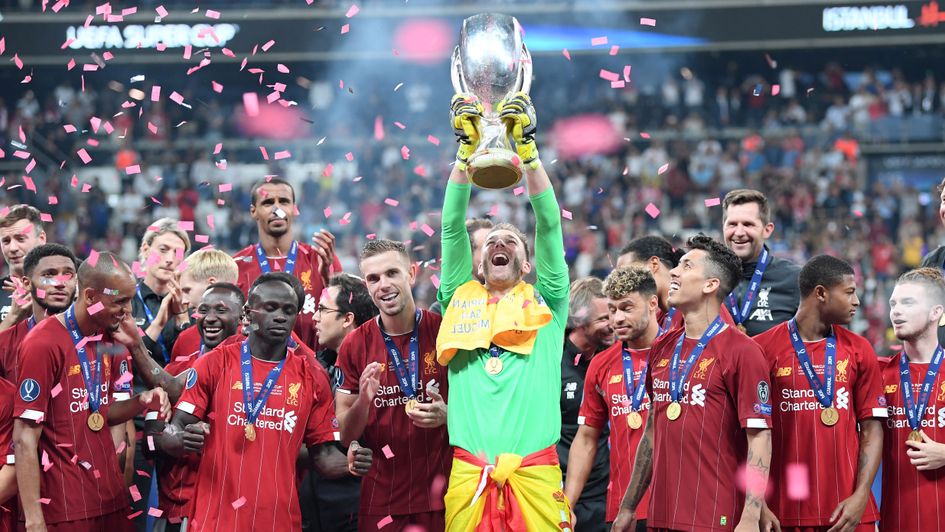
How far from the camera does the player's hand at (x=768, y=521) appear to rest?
15.8ft

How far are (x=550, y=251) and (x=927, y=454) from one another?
185cm

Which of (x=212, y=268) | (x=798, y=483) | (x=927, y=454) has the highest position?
(x=212, y=268)

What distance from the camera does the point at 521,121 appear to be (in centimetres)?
451

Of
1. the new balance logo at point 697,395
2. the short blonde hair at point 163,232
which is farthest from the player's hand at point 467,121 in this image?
the short blonde hair at point 163,232

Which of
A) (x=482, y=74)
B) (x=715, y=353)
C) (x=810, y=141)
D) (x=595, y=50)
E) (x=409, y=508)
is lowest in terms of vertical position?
(x=409, y=508)

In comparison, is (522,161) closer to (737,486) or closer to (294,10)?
(737,486)

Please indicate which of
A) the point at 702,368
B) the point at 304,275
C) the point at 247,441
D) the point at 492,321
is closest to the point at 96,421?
the point at 247,441

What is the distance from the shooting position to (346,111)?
20.3 meters

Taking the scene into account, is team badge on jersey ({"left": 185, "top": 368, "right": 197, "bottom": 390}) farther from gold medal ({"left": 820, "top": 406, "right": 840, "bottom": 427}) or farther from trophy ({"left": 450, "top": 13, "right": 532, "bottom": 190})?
gold medal ({"left": 820, "top": 406, "right": 840, "bottom": 427})

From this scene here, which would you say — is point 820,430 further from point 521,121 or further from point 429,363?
point 521,121

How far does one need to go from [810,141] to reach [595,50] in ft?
12.8

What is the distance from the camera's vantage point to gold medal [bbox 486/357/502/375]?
479 cm

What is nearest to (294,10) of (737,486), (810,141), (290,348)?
(810,141)

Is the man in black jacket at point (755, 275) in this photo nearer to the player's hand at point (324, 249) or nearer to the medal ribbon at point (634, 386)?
the medal ribbon at point (634, 386)
